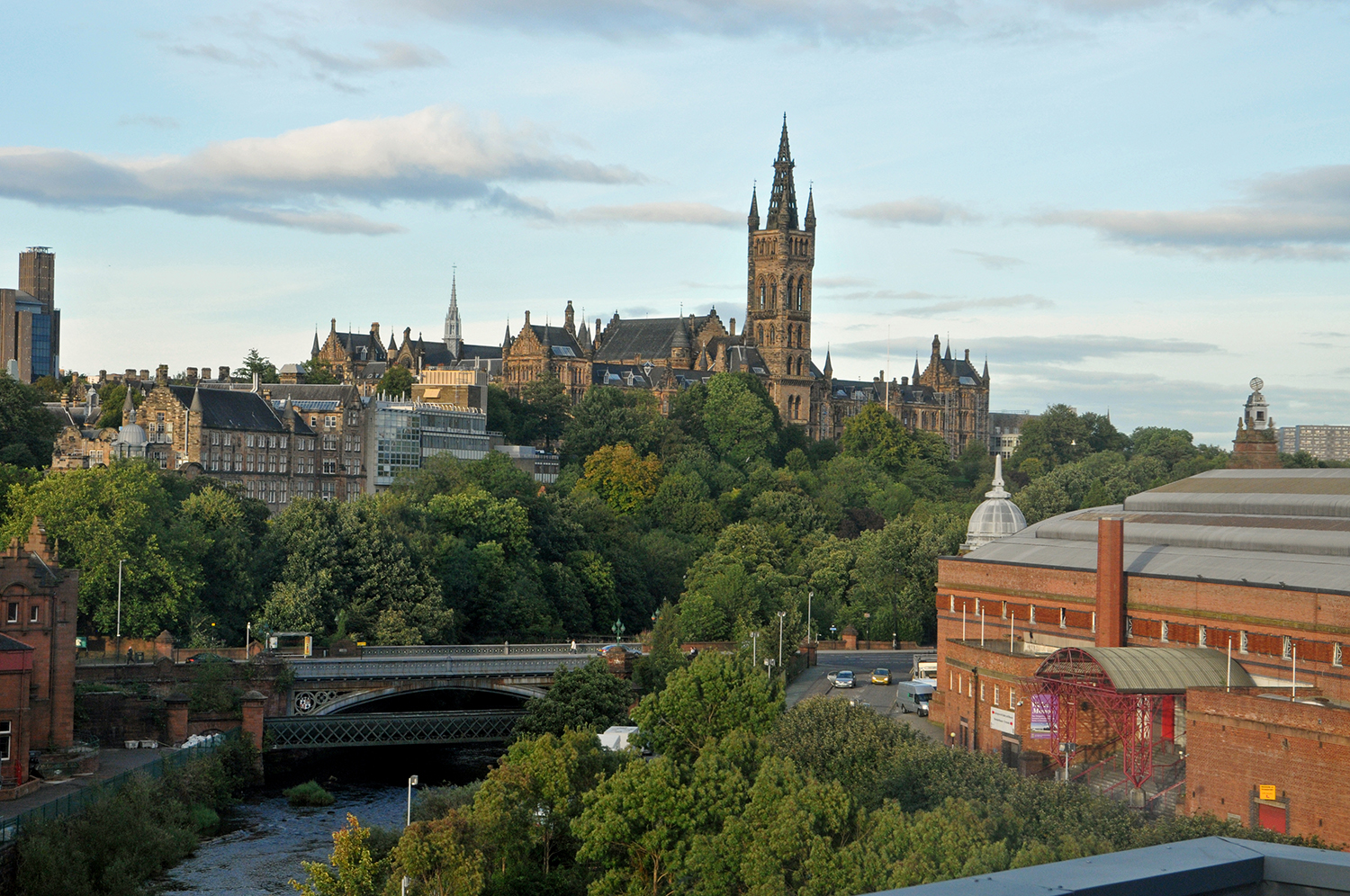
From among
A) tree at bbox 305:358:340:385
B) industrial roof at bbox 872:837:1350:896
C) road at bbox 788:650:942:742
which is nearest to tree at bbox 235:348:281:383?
tree at bbox 305:358:340:385

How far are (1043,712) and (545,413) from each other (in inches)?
4677

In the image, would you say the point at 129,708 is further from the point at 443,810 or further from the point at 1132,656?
the point at 1132,656

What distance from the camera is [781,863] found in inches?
1474

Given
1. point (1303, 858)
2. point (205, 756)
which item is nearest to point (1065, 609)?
point (205, 756)

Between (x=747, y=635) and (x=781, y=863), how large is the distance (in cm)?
5266

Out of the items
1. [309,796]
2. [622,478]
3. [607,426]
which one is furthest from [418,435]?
[309,796]

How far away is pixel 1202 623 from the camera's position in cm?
5756

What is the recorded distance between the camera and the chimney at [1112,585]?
202 feet

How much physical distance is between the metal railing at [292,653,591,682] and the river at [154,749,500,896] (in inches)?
160

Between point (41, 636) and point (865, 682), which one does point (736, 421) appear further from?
point (41, 636)

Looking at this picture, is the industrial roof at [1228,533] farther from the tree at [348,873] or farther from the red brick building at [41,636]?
the red brick building at [41,636]

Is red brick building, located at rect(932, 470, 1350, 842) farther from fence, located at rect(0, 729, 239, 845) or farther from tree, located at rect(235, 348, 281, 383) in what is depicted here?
tree, located at rect(235, 348, 281, 383)

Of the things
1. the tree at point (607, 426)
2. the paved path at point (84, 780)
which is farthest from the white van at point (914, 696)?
the tree at point (607, 426)

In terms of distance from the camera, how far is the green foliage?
66438mm
